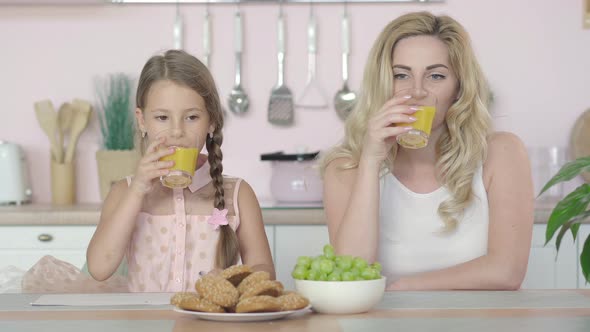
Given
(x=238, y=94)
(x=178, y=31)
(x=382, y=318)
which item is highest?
(x=178, y=31)

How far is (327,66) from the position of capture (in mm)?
3762

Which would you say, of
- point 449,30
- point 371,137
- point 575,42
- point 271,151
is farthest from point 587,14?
point 371,137

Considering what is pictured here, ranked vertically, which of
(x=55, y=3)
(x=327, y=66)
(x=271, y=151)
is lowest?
(x=271, y=151)

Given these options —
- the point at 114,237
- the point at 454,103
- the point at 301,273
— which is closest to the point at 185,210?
the point at 114,237

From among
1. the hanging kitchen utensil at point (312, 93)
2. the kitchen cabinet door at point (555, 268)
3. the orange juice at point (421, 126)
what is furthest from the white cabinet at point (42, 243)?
the orange juice at point (421, 126)

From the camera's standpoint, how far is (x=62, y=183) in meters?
3.63

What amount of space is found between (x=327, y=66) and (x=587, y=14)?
106 centimetres

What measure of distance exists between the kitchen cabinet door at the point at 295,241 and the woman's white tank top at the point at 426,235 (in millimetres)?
959

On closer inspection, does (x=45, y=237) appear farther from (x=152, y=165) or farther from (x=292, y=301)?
(x=292, y=301)

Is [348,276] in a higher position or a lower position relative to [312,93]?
lower

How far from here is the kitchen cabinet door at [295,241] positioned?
10.5ft

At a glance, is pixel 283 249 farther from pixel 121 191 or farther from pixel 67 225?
pixel 121 191

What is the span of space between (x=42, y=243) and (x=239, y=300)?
2.00m

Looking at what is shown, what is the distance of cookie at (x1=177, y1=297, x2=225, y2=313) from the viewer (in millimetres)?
1401
